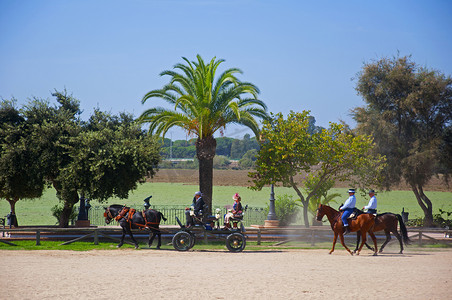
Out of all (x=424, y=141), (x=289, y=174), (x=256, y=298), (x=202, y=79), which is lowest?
(x=256, y=298)

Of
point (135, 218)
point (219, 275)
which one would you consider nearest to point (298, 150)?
point (135, 218)

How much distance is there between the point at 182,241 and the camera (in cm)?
→ 2261

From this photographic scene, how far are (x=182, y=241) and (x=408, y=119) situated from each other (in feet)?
70.9

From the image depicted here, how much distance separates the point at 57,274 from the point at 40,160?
14095mm

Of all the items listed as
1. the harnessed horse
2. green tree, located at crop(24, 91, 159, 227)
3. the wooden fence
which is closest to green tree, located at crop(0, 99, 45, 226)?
green tree, located at crop(24, 91, 159, 227)

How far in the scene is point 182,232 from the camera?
22.5 metres

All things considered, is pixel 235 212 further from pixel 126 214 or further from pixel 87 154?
pixel 87 154

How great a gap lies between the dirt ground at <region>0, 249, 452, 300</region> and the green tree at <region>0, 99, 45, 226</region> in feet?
25.9

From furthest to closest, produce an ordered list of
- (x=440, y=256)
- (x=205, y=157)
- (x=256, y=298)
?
(x=205, y=157), (x=440, y=256), (x=256, y=298)

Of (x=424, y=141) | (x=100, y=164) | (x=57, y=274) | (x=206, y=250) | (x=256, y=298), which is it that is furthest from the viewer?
(x=424, y=141)

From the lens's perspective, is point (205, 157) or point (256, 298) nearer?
point (256, 298)

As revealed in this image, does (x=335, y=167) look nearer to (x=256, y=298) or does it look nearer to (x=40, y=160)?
(x=40, y=160)

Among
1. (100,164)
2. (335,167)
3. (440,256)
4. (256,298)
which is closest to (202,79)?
(100,164)

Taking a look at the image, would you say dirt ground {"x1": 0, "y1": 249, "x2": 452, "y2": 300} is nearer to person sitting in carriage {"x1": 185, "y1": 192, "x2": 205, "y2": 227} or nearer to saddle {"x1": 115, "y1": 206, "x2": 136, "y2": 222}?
person sitting in carriage {"x1": 185, "y1": 192, "x2": 205, "y2": 227}
